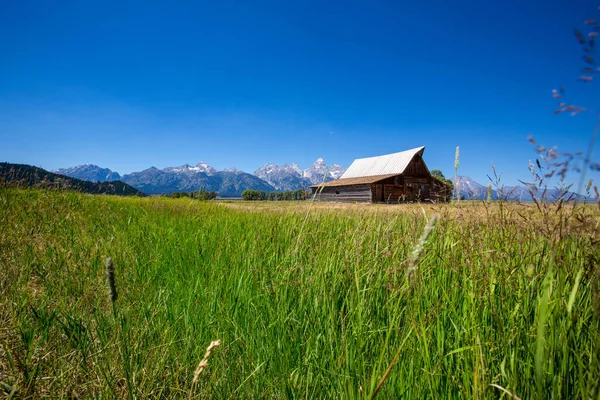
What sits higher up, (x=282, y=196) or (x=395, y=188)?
(x=395, y=188)

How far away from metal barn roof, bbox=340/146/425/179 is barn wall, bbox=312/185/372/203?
3769mm

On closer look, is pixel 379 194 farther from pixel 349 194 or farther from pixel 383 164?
pixel 383 164

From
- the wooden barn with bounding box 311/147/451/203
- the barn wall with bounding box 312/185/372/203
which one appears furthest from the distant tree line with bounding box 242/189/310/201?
the wooden barn with bounding box 311/147/451/203

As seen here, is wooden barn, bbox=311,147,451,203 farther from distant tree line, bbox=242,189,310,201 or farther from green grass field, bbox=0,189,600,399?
green grass field, bbox=0,189,600,399

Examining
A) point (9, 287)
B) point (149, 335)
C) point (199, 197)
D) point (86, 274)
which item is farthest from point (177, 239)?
point (199, 197)

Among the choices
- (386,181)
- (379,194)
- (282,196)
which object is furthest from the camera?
(282,196)

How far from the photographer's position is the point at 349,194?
3744 centimetres

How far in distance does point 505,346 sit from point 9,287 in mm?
3397

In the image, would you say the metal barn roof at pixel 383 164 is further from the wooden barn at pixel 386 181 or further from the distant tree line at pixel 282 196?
the distant tree line at pixel 282 196

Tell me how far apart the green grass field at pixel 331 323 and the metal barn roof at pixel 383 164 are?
34.6m

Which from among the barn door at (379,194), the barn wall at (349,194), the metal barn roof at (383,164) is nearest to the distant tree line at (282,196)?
the barn wall at (349,194)

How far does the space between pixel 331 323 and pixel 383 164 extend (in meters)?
39.5

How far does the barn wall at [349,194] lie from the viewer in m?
34.2

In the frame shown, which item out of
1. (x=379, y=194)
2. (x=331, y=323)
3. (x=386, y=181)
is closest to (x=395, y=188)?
(x=386, y=181)
